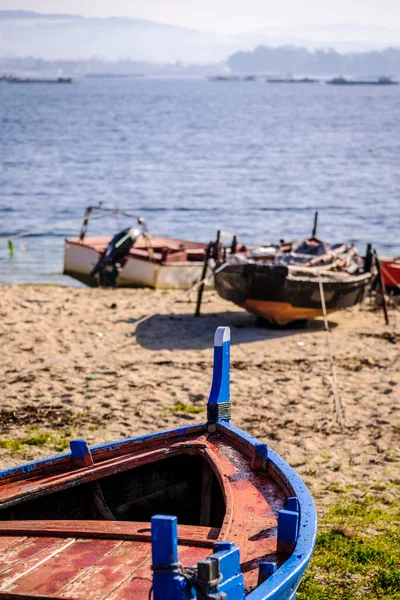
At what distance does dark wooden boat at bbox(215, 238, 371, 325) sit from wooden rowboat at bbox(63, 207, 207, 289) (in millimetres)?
4590

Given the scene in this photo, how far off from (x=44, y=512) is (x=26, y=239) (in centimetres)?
2540

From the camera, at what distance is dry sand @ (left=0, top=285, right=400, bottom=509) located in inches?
406

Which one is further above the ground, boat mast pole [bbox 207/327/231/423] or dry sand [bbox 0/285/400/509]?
boat mast pole [bbox 207/327/231/423]

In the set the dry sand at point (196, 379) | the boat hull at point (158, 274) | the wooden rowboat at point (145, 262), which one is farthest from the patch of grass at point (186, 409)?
the boat hull at point (158, 274)

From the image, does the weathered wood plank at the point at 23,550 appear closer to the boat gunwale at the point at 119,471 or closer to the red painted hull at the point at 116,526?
the red painted hull at the point at 116,526

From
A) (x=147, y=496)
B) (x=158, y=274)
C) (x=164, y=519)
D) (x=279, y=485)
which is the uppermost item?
(x=164, y=519)

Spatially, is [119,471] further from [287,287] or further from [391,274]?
[391,274]

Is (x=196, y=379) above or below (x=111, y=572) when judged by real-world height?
below

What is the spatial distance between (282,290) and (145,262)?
21.7ft

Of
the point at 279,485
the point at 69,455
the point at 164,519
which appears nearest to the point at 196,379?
the point at 69,455

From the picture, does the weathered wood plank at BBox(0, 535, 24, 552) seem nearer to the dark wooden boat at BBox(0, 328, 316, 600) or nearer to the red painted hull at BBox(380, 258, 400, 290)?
the dark wooden boat at BBox(0, 328, 316, 600)

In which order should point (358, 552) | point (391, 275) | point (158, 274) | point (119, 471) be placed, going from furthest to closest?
point (158, 274) < point (391, 275) < point (358, 552) < point (119, 471)

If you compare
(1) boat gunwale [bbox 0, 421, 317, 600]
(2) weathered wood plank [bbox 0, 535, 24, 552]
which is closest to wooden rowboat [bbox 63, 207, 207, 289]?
(1) boat gunwale [bbox 0, 421, 317, 600]

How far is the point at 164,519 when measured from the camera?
3.78m
